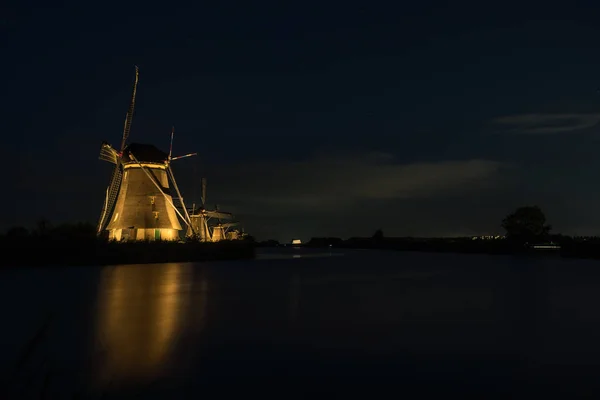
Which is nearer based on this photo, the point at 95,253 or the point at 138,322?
the point at 138,322

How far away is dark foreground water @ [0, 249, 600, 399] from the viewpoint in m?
10.8

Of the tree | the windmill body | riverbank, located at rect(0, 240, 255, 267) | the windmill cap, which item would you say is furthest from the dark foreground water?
the tree

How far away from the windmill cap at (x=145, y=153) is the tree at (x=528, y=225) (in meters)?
69.3

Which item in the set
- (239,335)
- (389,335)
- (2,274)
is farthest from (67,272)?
(389,335)

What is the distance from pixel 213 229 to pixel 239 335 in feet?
240

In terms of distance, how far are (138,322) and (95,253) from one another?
2945cm

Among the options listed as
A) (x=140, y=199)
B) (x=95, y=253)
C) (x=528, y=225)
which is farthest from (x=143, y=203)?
(x=528, y=225)

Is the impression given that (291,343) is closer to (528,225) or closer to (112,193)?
(112,193)

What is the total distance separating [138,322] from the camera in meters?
19.2

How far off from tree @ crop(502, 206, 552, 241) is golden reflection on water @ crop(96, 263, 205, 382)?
78371 mm

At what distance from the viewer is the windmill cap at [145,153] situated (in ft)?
180

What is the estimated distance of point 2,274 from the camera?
3644cm

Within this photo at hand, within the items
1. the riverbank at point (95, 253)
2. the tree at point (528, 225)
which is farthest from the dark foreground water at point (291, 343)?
the tree at point (528, 225)

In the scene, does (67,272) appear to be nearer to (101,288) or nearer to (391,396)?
(101,288)
